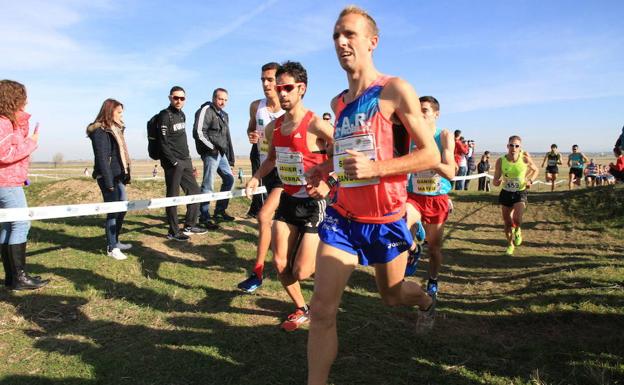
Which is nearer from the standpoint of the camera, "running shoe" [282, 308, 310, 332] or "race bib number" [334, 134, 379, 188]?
"race bib number" [334, 134, 379, 188]

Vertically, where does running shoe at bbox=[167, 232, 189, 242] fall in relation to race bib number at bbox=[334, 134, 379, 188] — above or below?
below

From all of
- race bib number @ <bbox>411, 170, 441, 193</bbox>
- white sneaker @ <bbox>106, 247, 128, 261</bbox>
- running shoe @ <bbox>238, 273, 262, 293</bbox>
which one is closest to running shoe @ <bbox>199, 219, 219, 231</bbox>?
white sneaker @ <bbox>106, 247, 128, 261</bbox>

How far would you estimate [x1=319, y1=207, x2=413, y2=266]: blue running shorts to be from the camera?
266cm

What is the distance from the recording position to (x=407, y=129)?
252 centimetres

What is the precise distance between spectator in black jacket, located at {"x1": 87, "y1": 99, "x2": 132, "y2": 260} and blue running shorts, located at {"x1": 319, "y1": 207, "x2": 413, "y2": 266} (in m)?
4.13

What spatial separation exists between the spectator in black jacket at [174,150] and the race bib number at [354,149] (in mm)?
4584

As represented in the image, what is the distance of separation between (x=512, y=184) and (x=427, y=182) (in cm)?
348

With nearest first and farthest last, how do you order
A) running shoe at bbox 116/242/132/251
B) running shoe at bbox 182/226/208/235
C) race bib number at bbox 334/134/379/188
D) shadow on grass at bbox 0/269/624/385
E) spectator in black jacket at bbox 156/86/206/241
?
1. race bib number at bbox 334/134/379/188
2. shadow on grass at bbox 0/269/624/385
3. running shoe at bbox 116/242/132/251
4. spectator in black jacket at bbox 156/86/206/241
5. running shoe at bbox 182/226/208/235

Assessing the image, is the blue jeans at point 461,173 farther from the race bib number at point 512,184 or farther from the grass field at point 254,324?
the grass field at point 254,324

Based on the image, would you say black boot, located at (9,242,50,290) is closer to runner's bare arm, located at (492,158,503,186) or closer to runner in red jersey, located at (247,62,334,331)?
runner in red jersey, located at (247,62,334,331)

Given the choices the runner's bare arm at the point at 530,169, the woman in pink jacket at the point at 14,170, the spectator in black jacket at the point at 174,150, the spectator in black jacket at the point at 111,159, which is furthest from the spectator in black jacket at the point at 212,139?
the runner's bare arm at the point at 530,169

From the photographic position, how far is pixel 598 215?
412 inches

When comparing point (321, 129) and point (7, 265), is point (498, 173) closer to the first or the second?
point (321, 129)

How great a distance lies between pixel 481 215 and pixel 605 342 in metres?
8.17
